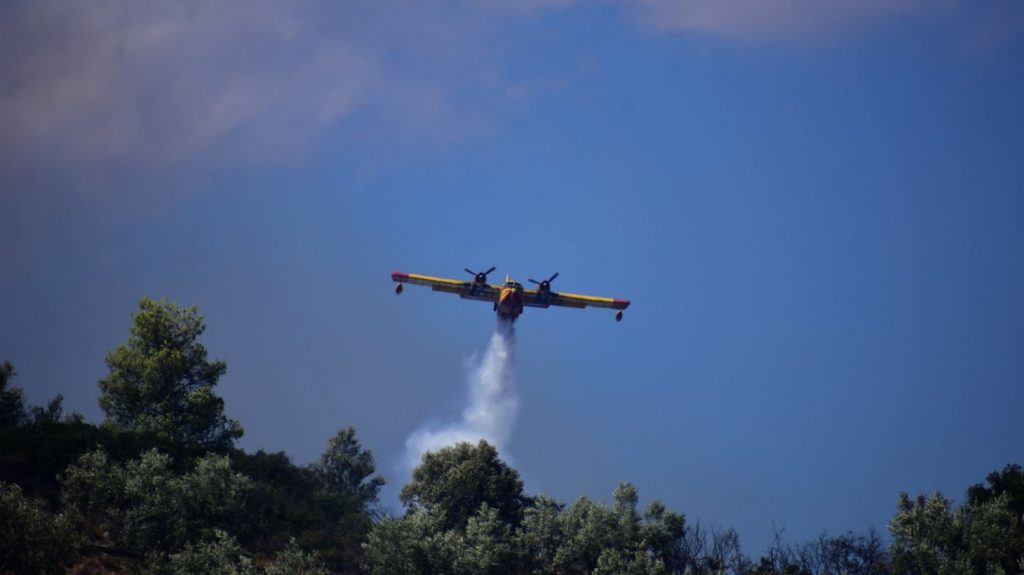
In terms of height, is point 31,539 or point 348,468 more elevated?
point 348,468

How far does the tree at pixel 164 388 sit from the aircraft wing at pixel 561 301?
28855mm

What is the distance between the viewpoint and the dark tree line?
6288 cm

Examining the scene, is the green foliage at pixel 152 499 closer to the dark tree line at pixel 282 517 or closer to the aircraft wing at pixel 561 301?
the dark tree line at pixel 282 517

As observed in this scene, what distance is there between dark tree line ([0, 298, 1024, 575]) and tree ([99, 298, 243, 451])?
0.34 ft

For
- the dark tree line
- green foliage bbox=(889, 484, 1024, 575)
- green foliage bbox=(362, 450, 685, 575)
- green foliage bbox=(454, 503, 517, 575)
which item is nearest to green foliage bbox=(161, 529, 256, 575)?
the dark tree line

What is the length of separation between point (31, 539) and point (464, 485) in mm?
32572

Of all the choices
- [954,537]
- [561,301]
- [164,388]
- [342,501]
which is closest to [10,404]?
[164,388]

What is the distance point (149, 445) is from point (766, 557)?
3698 centimetres

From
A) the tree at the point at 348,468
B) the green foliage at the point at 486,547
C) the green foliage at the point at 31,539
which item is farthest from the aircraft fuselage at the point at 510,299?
the green foliage at the point at 31,539

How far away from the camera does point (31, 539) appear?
179 feet

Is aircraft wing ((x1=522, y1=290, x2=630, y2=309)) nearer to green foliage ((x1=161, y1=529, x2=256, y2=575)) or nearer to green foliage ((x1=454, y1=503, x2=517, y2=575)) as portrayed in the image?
green foliage ((x1=454, y1=503, x2=517, y2=575))

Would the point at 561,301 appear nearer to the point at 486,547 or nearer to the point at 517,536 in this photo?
the point at 517,536

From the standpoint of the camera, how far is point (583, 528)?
71188mm

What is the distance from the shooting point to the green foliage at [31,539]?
5403 centimetres
